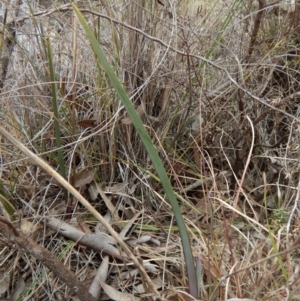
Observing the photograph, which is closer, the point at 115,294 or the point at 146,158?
the point at 115,294

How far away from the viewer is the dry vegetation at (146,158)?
0.97 m

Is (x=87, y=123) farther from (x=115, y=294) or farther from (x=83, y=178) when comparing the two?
(x=115, y=294)

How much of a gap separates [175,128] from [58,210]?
441mm

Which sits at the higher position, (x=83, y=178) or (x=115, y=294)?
(x=83, y=178)

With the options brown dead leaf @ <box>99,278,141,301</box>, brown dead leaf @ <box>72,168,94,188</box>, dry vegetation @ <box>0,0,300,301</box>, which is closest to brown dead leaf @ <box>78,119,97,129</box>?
dry vegetation @ <box>0,0,300,301</box>

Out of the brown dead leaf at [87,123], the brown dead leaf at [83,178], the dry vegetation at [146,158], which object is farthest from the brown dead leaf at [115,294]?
the brown dead leaf at [87,123]

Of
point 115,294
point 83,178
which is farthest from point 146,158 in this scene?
point 115,294

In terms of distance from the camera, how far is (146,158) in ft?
3.92

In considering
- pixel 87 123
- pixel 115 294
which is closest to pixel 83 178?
pixel 87 123

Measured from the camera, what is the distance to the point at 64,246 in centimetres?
105

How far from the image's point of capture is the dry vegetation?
38.1 inches

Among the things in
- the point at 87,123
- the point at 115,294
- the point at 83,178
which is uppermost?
the point at 87,123

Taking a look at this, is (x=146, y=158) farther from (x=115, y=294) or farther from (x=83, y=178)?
(x=115, y=294)

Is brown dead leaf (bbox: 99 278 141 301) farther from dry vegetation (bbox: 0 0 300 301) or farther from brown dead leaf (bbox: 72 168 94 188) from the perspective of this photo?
brown dead leaf (bbox: 72 168 94 188)
